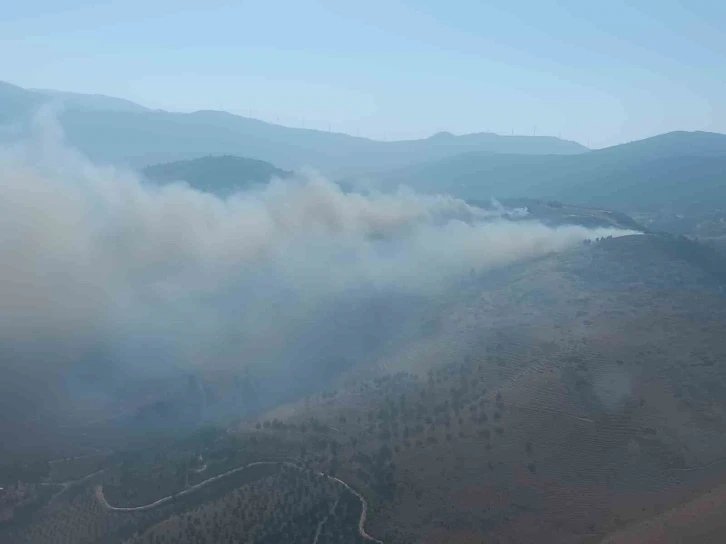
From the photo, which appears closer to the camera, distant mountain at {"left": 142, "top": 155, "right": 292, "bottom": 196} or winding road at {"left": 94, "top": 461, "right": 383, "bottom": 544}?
winding road at {"left": 94, "top": 461, "right": 383, "bottom": 544}

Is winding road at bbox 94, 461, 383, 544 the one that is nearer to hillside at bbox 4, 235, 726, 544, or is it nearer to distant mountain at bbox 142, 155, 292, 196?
hillside at bbox 4, 235, 726, 544

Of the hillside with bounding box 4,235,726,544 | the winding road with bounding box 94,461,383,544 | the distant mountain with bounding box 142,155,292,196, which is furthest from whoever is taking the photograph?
the distant mountain with bounding box 142,155,292,196

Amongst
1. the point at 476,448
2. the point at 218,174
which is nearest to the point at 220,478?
the point at 476,448

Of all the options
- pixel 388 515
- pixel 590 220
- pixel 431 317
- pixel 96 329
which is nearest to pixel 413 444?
pixel 388 515

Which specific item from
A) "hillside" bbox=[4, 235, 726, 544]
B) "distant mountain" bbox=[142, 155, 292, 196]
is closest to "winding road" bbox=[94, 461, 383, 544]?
"hillside" bbox=[4, 235, 726, 544]

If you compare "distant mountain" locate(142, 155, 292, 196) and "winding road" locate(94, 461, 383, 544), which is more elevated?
"distant mountain" locate(142, 155, 292, 196)

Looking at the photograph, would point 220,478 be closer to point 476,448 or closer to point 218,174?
point 476,448

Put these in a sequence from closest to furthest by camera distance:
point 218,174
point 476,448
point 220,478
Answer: point 220,478
point 476,448
point 218,174

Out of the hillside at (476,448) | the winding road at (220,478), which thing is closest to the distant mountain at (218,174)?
the hillside at (476,448)

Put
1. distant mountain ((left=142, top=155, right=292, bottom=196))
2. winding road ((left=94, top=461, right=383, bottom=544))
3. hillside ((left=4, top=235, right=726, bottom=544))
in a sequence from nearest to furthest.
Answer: winding road ((left=94, top=461, right=383, bottom=544)) < hillside ((left=4, top=235, right=726, bottom=544)) < distant mountain ((left=142, top=155, right=292, bottom=196))
